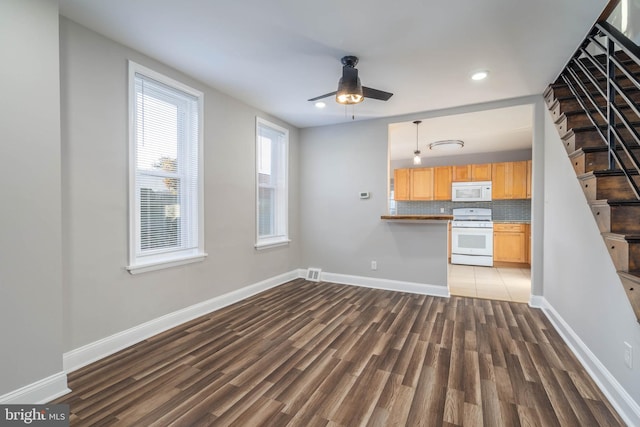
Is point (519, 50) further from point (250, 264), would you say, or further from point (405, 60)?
point (250, 264)

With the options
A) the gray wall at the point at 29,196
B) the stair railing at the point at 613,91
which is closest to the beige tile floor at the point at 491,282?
the stair railing at the point at 613,91

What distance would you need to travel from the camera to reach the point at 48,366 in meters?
1.82

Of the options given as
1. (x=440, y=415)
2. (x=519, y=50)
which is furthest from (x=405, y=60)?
(x=440, y=415)

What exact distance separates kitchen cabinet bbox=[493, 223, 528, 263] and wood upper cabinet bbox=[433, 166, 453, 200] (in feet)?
4.07

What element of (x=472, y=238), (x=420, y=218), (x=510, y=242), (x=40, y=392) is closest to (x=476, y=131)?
(x=420, y=218)

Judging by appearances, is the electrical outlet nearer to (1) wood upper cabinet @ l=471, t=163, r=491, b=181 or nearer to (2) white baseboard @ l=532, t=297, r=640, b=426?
(2) white baseboard @ l=532, t=297, r=640, b=426

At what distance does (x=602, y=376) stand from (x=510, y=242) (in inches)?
192

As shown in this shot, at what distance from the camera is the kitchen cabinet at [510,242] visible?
612 centimetres

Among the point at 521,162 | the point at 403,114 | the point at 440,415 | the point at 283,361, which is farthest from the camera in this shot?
the point at 521,162

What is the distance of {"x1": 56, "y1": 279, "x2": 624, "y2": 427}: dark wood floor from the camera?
1.66 m

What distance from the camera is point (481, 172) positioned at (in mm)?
6422

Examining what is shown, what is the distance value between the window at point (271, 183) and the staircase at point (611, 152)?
3.48 m

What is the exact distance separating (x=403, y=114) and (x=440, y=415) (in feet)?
12.1

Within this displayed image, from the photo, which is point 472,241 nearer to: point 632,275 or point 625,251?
point 625,251
